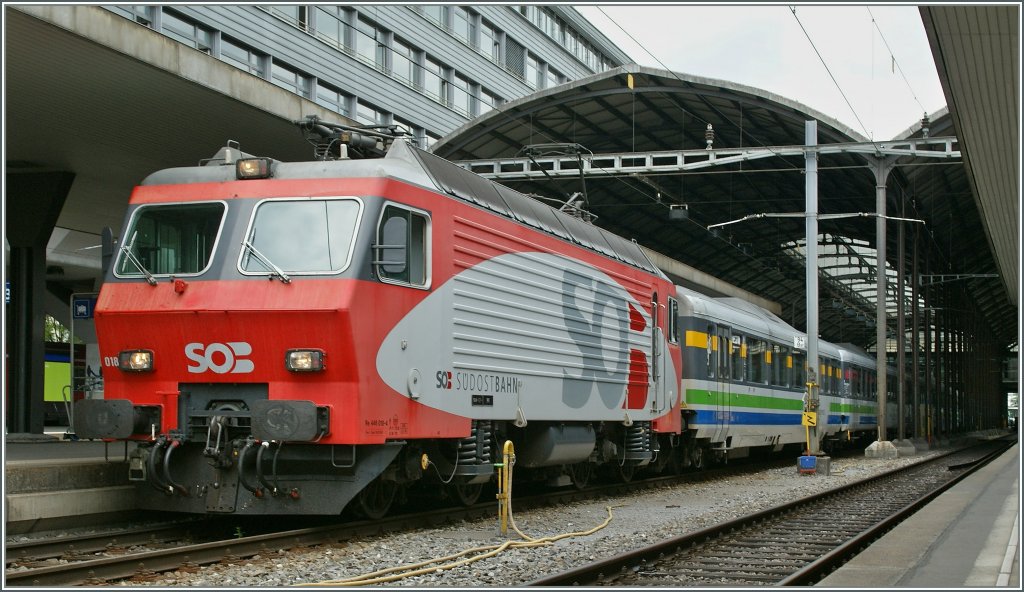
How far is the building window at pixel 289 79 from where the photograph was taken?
33.0 m

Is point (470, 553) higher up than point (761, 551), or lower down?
higher up

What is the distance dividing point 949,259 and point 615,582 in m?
45.9

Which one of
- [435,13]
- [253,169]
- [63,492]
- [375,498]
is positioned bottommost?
[375,498]

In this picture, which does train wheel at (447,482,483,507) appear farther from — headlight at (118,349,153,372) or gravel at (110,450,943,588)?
headlight at (118,349,153,372)

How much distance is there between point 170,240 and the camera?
419 inches

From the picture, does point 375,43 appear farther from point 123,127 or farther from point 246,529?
point 246,529

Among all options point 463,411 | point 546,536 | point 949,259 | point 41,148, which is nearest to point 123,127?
point 41,148

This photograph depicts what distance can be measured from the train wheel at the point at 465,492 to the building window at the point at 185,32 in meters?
19.5

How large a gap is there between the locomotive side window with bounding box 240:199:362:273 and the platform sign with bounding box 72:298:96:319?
595 centimetres

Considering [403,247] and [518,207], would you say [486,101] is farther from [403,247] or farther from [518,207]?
[403,247]

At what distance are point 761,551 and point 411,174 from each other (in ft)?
16.1

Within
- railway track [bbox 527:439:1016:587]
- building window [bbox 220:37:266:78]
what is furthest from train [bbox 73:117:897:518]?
building window [bbox 220:37:266:78]

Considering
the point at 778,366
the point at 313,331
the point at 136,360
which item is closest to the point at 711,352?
the point at 778,366

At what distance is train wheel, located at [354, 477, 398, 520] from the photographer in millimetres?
10852
